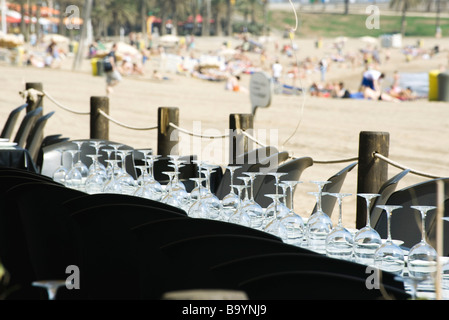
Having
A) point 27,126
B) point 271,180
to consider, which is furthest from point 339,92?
point 271,180

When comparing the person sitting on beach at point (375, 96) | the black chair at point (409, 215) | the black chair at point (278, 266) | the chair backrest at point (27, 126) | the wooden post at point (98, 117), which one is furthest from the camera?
the person sitting on beach at point (375, 96)

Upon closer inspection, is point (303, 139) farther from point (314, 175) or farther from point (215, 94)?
point (215, 94)

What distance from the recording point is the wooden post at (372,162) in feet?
16.2

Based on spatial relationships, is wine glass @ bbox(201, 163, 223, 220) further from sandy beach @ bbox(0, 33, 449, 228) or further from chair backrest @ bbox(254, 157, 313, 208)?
sandy beach @ bbox(0, 33, 449, 228)

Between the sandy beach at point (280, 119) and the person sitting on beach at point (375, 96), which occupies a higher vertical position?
the person sitting on beach at point (375, 96)

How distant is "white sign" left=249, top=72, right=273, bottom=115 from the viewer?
32.0ft

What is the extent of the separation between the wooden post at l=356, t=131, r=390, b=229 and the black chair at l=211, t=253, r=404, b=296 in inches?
109

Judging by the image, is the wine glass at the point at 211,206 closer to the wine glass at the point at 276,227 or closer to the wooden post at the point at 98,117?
the wine glass at the point at 276,227

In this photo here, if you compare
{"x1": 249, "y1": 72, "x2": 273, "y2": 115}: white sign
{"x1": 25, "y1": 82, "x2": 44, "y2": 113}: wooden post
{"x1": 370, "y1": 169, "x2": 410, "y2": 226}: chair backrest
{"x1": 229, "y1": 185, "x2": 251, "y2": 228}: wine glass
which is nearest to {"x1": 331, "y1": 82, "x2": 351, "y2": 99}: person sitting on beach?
{"x1": 249, "y1": 72, "x2": 273, "y2": 115}: white sign

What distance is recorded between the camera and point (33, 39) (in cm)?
4944

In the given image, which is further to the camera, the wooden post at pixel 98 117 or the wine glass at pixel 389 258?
the wooden post at pixel 98 117

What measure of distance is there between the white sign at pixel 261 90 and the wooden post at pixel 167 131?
111 inches

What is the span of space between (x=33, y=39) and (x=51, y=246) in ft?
159

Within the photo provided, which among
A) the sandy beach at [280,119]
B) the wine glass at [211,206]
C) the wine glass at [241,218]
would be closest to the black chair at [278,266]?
the wine glass at [241,218]
